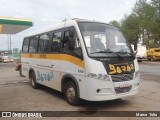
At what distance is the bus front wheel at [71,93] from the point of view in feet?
27.3

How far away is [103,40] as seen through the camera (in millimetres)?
8312

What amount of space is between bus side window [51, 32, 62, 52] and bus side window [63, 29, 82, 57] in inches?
16.4

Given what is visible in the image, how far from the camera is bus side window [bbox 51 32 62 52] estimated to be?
9336 mm

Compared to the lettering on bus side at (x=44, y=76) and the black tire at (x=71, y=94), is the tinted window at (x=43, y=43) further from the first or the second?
the black tire at (x=71, y=94)

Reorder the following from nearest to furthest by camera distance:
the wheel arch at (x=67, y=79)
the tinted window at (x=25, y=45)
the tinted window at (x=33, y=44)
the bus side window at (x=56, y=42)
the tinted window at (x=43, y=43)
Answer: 1. the wheel arch at (x=67, y=79)
2. the bus side window at (x=56, y=42)
3. the tinted window at (x=43, y=43)
4. the tinted window at (x=33, y=44)
5. the tinted window at (x=25, y=45)

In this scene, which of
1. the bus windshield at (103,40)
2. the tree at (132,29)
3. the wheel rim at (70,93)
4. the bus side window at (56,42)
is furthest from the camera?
the tree at (132,29)

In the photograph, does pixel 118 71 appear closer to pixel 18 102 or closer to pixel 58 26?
pixel 58 26

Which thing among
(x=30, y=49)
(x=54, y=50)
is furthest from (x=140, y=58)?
(x=54, y=50)

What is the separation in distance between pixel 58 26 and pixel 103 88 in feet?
10.9

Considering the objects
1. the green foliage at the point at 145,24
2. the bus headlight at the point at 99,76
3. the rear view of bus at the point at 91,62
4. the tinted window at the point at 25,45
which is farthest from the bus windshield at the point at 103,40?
the green foliage at the point at 145,24

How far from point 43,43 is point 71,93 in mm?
3288

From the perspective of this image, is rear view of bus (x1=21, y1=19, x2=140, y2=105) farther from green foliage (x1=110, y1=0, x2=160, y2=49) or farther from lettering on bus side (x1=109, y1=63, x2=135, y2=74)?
green foliage (x1=110, y1=0, x2=160, y2=49)

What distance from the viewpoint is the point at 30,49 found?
42.1 ft

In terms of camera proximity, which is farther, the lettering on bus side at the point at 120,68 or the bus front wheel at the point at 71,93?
the bus front wheel at the point at 71,93
